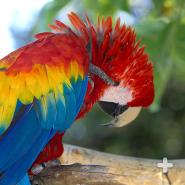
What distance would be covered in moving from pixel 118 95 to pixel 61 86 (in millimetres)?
197

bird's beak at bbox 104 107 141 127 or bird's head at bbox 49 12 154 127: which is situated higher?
bird's head at bbox 49 12 154 127

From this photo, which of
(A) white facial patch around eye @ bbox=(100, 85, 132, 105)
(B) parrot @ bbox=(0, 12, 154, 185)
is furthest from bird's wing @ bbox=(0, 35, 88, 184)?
(A) white facial patch around eye @ bbox=(100, 85, 132, 105)

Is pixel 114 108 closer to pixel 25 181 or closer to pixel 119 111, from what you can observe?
pixel 119 111

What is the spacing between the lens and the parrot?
1.08 meters

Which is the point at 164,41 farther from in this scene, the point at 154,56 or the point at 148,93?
the point at 148,93

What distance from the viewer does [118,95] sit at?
4.19 feet

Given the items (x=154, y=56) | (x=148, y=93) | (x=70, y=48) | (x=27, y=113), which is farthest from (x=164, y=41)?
(x=27, y=113)

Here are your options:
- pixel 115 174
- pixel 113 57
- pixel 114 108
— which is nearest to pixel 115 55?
pixel 113 57

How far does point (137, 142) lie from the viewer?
3.88 m

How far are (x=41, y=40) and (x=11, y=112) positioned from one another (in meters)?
0.19
